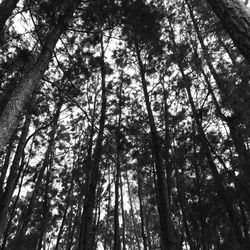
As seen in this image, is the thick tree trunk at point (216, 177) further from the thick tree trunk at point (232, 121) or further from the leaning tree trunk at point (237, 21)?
the leaning tree trunk at point (237, 21)

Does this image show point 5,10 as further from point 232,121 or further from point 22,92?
point 232,121

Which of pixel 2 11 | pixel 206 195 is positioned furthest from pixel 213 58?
pixel 2 11

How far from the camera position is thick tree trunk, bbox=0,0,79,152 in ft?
8.45

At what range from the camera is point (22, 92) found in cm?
293

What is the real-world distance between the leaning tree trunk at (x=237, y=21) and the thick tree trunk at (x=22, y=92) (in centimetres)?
239

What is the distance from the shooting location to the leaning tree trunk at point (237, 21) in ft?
4.88

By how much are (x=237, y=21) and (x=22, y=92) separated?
2522mm

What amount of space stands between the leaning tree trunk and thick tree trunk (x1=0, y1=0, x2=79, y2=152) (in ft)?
7.83

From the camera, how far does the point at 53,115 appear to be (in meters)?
8.70

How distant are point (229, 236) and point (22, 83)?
670 cm

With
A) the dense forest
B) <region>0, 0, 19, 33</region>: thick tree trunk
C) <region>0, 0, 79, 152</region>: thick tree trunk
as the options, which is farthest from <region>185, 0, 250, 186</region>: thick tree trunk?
<region>0, 0, 19, 33</region>: thick tree trunk

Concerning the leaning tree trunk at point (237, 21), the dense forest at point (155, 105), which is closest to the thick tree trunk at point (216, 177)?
the dense forest at point (155, 105)

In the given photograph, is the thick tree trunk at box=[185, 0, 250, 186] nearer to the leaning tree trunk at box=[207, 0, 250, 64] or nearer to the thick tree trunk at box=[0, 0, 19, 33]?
the leaning tree trunk at box=[207, 0, 250, 64]

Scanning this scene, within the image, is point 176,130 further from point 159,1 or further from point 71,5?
point 71,5
